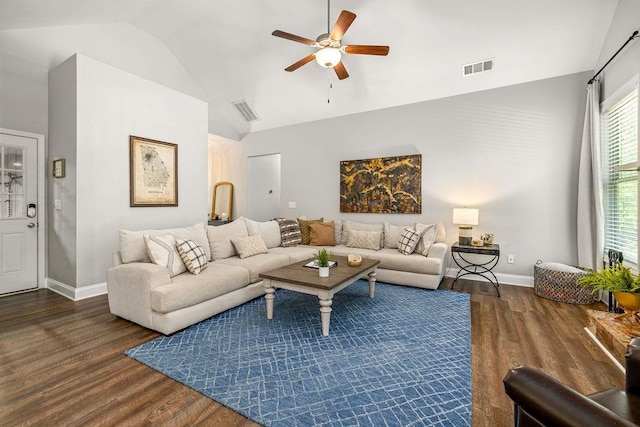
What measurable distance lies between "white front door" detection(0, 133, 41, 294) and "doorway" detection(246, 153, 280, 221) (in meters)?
3.60

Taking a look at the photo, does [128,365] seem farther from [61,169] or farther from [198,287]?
[61,169]

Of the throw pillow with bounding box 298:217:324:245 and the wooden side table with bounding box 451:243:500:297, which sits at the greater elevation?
the throw pillow with bounding box 298:217:324:245

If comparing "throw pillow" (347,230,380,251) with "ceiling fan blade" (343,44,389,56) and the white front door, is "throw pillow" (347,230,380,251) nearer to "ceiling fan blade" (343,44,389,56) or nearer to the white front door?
"ceiling fan blade" (343,44,389,56)

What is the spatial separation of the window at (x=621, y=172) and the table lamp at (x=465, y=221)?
1401mm

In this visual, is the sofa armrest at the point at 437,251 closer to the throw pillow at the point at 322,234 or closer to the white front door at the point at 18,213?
the throw pillow at the point at 322,234

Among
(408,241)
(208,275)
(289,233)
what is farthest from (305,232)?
(208,275)

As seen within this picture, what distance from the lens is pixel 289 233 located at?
478 cm

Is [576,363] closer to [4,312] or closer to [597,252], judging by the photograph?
[597,252]

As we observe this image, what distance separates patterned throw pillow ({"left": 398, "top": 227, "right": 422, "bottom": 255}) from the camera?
13.5ft

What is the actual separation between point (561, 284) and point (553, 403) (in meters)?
3.40

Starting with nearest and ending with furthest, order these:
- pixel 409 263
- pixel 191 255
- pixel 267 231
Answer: pixel 191 255, pixel 409 263, pixel 267 231

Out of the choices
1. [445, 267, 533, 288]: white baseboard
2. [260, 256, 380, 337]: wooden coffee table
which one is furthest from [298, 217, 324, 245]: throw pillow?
[445, 267, 533, 288]: white baseboard

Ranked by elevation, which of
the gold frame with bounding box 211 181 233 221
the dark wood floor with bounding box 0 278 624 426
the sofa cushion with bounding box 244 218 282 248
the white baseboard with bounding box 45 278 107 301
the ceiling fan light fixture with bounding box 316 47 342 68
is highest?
the ceiling fan light fixture with bounding box 316 47 342 68

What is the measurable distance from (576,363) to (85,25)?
6.66 m
